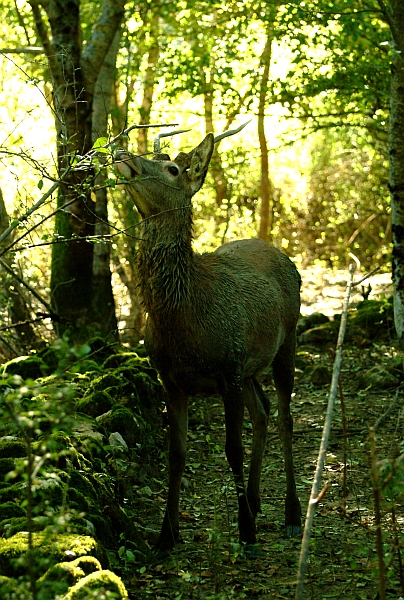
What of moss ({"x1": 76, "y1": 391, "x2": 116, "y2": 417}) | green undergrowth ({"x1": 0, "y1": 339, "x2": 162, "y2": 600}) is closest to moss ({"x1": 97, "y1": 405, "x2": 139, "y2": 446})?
green undergrowth ({"x1": 0, "y1": 339, "x2": 162, "y2": 600})

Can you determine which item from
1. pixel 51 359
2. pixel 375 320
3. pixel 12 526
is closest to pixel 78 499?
pixel 12 526

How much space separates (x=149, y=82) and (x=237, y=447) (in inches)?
426

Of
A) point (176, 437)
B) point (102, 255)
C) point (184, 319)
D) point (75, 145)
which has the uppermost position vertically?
point (75, 145)

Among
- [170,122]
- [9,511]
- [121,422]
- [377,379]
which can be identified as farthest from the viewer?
[170,122]

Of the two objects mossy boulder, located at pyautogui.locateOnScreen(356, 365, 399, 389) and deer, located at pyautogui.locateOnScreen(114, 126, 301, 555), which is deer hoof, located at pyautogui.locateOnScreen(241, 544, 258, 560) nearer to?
deer, located at pyautogui.locateOnScreen(114, 126, 301, 555)

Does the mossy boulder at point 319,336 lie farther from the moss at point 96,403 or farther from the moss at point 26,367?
the moss at point 96,403

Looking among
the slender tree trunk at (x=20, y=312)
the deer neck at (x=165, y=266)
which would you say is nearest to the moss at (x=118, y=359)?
the slender tree trunk at (x=20, y=312)

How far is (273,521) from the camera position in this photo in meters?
6.85

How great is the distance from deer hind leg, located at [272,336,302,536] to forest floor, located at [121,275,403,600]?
0.14 m

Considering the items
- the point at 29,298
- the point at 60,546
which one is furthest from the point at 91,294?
the point at 60,546

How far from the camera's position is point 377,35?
1173 centimetres

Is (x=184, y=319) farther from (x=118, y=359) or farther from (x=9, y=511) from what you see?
(x=118, y=359)

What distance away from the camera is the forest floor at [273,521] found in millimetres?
5188

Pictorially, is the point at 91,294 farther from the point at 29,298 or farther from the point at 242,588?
the point at 242,588
